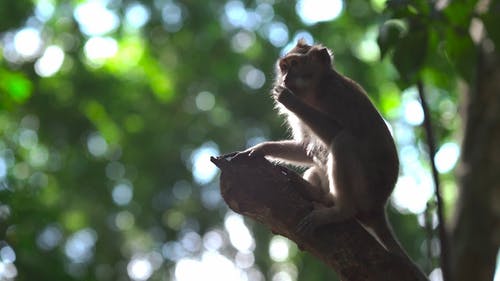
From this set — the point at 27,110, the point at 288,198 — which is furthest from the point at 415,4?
the point at 27,110

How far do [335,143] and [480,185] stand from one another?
1403mm

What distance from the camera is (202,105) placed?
16578 millimetres

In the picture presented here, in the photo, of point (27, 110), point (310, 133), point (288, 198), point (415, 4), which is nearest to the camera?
point (415, 4)

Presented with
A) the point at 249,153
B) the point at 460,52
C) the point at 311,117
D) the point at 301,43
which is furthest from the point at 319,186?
the point at 460,52

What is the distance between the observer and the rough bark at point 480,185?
536 cm

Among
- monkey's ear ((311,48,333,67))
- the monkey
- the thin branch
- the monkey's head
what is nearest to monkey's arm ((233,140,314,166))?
the monkey

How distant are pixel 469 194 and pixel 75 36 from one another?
9.98 metres

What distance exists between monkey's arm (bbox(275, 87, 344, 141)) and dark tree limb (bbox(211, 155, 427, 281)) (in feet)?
3.43

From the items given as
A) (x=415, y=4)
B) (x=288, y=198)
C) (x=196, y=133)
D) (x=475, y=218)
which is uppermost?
(x=415, y=4)

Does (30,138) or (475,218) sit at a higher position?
(475,218)

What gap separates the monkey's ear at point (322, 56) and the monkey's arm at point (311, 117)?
1.79ft

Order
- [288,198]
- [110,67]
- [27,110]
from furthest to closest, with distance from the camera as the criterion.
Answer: [110,67] → [27,110] → [288,198]

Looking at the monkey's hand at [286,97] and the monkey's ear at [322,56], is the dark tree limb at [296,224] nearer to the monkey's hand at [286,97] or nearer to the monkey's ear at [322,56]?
the monkey's hand at [286,97]

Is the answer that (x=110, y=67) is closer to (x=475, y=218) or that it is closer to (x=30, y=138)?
(x=30, y=138)
